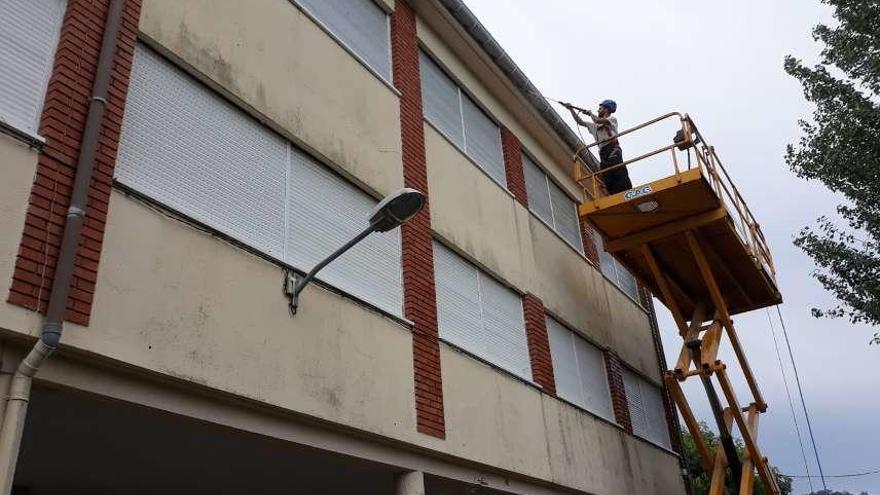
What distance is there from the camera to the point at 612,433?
12.2 metres

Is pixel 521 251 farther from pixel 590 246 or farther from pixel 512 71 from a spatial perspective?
pixel 590 246

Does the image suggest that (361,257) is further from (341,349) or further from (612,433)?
(612,433)

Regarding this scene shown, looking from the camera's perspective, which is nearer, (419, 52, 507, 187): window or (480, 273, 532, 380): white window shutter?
(480, 273, 532, 380): white window shutter

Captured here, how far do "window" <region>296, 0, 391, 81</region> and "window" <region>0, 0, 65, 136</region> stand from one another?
352 centimetres

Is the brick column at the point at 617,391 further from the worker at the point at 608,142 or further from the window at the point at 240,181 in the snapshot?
the window at the point at 240,181

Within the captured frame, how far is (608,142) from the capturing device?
40.4 feet

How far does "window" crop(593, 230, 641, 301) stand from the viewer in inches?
617

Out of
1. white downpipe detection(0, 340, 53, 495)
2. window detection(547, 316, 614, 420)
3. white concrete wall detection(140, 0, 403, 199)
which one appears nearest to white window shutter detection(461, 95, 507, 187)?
white concrete wall detection(140, 0, 403, 199)

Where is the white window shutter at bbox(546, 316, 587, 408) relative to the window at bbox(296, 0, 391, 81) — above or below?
below

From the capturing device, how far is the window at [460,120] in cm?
1108

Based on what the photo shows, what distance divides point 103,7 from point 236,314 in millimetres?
2600

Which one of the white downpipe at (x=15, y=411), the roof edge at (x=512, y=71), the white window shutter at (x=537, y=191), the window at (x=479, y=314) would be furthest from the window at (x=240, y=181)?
the white window shutter at (x=537, y=191)

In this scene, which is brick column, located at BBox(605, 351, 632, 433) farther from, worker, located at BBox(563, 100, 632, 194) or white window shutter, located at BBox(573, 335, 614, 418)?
worker, located at BBox(563, 100, 632, 194)

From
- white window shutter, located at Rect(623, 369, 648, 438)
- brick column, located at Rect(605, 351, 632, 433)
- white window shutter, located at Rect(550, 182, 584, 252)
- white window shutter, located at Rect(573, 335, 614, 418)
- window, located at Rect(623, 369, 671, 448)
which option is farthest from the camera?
white window shutter, located at Rect(550, 182, 584, 252)
